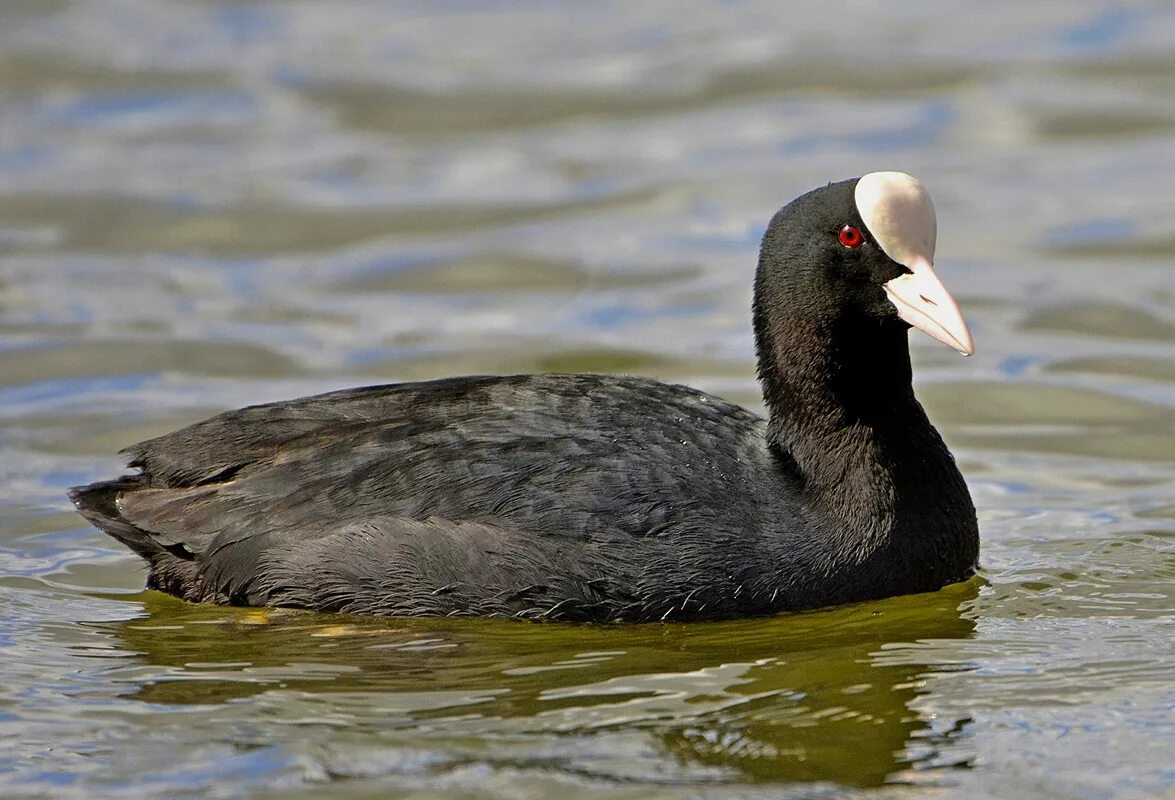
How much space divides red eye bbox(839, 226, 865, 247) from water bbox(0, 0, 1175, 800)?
3.54ft

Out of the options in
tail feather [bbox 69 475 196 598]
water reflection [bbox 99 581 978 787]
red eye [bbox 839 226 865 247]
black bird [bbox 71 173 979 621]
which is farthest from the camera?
tail feather [bbox 69 475 196 598]

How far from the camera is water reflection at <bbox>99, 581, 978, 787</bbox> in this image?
4.72 meters

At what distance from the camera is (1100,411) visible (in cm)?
777

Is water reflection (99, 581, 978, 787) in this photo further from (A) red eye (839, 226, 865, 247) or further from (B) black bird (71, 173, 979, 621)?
(A) red eye (839, 226, 865, 247)

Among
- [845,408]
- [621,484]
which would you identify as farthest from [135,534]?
[845,408]

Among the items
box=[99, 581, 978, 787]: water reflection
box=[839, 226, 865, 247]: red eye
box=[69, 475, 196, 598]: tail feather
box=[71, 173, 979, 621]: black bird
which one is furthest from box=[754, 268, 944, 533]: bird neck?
box=[69, 475, 196, 598]: tail feather

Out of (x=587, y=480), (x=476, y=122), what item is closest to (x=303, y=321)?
(x=476, y=122)

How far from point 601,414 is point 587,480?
0.30m

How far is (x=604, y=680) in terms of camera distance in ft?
16.9

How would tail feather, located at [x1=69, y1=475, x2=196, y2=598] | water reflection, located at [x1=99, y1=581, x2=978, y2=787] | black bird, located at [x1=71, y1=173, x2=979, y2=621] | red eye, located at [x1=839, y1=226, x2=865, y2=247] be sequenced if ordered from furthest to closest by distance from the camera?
tail feather, located at [x1=69, y1=475, x2=196, y2=598], red eye, located at [x1=839, y1=226, x2=865, y2=247], black bird, located at [x1=71, y1=173, x2=979, y2=621], water reflection, located at [x1=99, y1=581, x2=978, y2=787]

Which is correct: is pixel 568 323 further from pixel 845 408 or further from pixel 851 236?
pixel 851 236

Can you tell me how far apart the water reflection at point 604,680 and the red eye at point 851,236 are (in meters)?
1.07

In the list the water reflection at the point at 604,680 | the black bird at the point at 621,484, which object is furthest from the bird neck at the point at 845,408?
the water reflection at the point at 604,680

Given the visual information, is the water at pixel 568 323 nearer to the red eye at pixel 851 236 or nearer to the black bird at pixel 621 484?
the black bird at pixel 621 484
